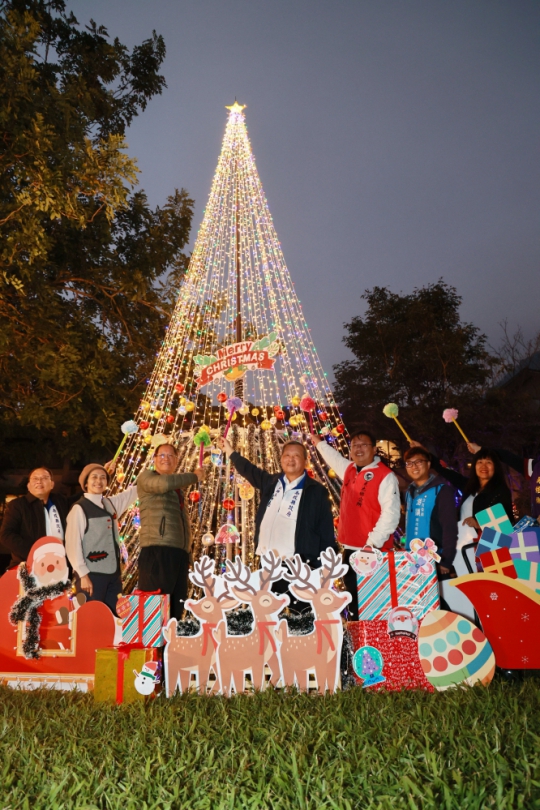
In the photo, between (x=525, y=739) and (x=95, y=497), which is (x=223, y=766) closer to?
(x=525, y=739)

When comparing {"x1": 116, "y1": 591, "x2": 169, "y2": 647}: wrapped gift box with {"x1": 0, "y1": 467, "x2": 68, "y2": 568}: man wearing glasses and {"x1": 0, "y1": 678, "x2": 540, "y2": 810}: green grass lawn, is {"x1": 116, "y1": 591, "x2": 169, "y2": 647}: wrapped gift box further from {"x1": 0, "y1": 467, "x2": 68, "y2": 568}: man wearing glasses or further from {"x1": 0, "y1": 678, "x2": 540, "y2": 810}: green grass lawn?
{"x1": 0, "y1": 467, "x2": 68, "y2": 568}: man wearing glasses

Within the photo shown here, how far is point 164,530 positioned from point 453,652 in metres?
2.16

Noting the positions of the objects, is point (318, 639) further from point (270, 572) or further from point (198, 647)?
point (198, 647)

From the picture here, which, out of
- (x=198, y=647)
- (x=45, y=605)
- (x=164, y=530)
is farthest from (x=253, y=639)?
(x=45, y=605)

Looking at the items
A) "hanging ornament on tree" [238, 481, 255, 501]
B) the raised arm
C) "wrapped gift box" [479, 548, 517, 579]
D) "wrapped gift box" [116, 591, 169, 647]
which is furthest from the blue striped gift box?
"hanging ornament on tree" [238, 481, 255, 501]

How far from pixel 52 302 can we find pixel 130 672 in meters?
7.05

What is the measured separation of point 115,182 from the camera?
7.64 m

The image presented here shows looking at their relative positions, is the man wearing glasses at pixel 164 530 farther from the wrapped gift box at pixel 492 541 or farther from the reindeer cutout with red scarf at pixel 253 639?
the wrapped gift box at pixel 492 541

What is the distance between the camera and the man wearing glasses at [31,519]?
4.90m

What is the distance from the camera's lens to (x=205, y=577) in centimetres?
386

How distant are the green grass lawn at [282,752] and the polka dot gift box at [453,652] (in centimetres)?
19

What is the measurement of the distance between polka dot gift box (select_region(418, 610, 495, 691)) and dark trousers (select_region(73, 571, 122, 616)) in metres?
2.19

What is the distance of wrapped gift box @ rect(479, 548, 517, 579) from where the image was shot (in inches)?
159

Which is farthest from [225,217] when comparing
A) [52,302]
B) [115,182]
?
[52,302]
